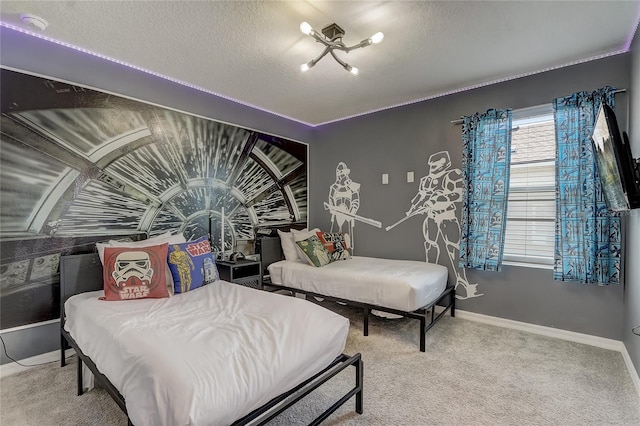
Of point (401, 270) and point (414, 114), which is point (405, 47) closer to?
point (414, 114)

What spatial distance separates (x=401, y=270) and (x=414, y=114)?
6.46 ft

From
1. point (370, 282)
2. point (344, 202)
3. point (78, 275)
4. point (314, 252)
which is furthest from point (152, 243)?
point (344, 202)

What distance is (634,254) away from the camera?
2211mm

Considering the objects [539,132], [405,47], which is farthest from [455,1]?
[539,132]

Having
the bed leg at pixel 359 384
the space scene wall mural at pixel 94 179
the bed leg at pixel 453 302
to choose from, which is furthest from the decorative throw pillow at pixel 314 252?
the bed leg at pixel 359 384

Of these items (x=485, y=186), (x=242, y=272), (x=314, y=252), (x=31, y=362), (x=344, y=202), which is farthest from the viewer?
(x=344, y=202)

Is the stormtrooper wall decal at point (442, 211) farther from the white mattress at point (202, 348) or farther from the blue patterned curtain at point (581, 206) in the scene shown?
the white mattress at point (202, 348)

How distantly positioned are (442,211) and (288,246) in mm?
1935

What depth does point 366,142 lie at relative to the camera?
4.19 metres

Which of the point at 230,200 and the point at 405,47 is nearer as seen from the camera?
the point at 405,47

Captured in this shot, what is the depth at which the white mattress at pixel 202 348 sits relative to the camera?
116 cm

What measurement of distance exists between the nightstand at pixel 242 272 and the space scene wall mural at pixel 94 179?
1.13 ft

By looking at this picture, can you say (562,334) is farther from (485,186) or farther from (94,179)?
(94,179)

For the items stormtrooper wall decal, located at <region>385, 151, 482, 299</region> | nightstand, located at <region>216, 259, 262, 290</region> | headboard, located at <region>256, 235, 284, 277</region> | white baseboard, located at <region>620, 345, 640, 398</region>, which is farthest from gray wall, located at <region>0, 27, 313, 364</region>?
white baseboard, located at <region>620, 345, 640, 398</region>
